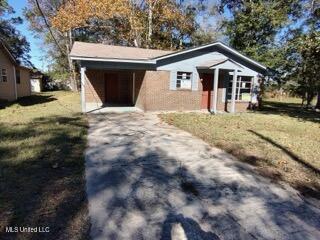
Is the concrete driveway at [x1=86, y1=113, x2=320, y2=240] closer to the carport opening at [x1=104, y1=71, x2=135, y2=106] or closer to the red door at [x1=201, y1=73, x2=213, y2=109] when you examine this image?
the red door at [x1=201, y1=73, x2=213, y2=109]

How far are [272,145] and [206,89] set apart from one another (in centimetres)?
873

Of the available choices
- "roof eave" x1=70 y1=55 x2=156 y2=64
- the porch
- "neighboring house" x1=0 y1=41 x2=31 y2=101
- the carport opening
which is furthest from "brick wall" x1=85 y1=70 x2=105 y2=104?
"neighboring house" x1=0 y1=41 x2=31 y2=101

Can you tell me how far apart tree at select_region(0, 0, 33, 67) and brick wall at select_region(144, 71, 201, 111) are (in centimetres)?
2513

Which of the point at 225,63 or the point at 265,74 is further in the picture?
the point at 265,74

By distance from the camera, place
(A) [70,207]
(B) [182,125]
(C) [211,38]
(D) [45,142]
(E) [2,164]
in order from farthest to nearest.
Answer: (C) [211,38], (B) [182,125], (D) [45,142], (E) [2,164], (A) [70,207]

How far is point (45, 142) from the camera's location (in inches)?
295

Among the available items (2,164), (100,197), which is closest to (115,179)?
(100,197)

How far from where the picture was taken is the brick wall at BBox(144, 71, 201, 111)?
15047mm

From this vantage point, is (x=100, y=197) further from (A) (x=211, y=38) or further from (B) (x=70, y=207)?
(A) (x=211, y=38)

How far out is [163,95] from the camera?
50.5ft

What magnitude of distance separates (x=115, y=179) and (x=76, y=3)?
24.3 m

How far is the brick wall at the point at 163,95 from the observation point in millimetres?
15047

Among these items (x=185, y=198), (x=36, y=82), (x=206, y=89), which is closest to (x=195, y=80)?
(x=206, y=89)

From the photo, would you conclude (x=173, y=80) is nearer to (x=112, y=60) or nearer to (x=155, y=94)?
(x=155, y=94)
